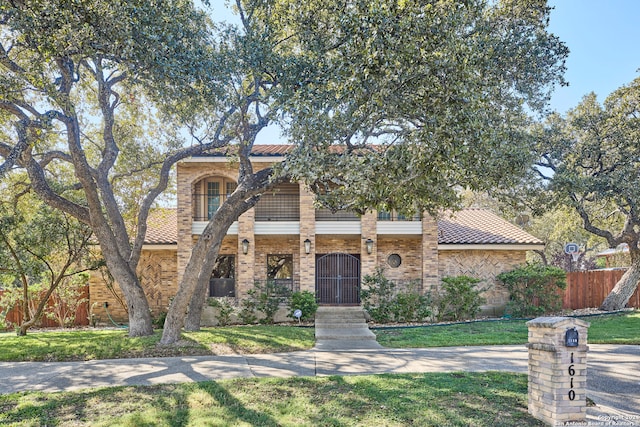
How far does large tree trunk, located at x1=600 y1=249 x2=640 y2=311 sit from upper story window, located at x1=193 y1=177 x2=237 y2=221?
15.0m

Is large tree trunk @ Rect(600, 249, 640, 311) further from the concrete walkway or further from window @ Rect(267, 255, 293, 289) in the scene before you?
window @ Rect(267, 255, 293, 289)

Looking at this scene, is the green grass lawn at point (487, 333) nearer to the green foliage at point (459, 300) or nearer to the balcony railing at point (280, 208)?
the green foliage at point (459, 300)

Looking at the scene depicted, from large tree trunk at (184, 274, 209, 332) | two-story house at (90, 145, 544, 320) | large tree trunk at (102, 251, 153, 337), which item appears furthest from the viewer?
two-story house at (90, 145, 544, 320)

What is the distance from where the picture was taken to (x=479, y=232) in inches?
674

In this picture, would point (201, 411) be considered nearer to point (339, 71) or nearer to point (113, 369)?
point (113, 369)

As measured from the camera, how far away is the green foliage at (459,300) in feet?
48.8

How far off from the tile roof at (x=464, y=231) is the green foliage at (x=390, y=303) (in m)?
2.56

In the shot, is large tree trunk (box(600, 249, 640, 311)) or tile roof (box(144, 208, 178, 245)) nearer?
tile roof (box(144, 208, 178, 245))

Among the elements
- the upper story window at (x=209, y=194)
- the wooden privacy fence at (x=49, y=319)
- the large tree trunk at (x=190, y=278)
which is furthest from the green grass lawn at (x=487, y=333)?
the wooden privacy fence at (x=49, y=319)

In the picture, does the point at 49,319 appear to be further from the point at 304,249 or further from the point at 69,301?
the point at 304,249

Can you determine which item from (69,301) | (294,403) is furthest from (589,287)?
(69,301)

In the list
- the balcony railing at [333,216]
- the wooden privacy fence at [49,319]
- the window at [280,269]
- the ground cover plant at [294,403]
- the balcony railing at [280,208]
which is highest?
the balcony railing at [280,208]

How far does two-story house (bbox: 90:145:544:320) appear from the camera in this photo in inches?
614

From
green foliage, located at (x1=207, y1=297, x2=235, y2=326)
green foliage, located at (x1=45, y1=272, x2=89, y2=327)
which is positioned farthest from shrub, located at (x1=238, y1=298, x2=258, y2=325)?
green foliage, located at (x1=45, y1=272, x2=89, y2=327)
